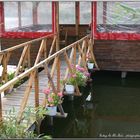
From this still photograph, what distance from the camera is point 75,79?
764 centimetres

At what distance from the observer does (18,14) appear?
1052 cm

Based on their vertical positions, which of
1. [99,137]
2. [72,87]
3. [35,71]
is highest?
[35,71]

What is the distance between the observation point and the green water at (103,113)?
20.1 feet

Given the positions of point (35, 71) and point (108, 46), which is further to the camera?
point (108, 46)

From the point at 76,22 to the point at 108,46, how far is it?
6.53 feet

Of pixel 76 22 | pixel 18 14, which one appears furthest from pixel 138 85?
pixel 18 14

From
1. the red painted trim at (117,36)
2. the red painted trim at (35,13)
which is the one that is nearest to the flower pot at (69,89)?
Result: the red painted trim at (117,36)

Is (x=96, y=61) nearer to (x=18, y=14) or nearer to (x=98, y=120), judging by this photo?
(x=18, y=14)

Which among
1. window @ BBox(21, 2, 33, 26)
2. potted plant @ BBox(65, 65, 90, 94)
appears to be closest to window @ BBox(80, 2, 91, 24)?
window @ BBox(21, 2, 33, 26)

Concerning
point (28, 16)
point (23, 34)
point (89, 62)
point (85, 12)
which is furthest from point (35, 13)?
point (89, 62)

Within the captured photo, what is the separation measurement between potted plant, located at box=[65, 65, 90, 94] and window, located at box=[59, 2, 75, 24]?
334 cm

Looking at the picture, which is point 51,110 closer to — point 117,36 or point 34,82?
point 34,82

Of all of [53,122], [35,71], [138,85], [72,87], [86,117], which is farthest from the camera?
[138,85]

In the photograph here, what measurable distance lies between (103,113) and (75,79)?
99 centimetres
